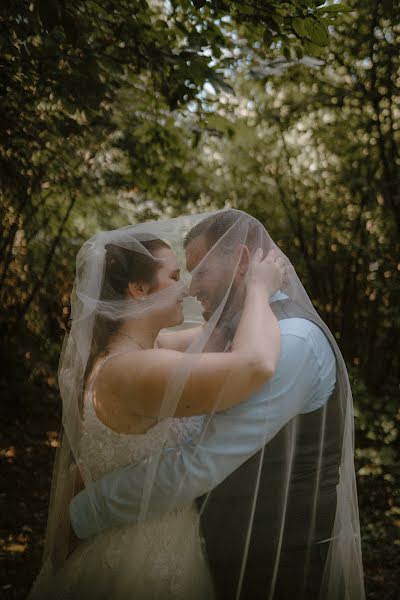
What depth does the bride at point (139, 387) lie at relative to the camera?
1566 millimetres

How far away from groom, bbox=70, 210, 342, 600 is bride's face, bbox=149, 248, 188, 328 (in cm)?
19

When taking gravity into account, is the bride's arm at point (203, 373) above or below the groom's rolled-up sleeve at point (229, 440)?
above

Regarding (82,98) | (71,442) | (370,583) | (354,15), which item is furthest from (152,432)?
(354,15)

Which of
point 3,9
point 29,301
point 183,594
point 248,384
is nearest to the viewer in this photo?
point 248,384

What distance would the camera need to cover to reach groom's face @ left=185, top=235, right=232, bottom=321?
1787 millimetres

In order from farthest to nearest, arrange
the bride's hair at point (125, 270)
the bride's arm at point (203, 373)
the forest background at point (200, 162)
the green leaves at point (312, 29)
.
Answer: the forest background at point (200, 162) < the green leaves at point (312, 29) < the bride's hair at point (125, 270) < the bride's arm at point (203, 373)

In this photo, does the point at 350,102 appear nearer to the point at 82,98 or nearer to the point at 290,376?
the point at 82,98

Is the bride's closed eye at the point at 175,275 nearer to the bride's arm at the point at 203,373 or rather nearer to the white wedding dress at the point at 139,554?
the bride's arm at the point at 203,373

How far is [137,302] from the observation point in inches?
73.4

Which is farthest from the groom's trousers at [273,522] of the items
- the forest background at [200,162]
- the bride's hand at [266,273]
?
the forest background at [200,162]

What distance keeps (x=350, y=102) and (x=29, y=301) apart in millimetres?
3929

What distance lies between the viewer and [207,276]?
1.81 meters

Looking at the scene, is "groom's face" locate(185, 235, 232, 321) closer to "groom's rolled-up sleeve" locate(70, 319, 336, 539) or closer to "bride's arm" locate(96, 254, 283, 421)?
"bride's arm" locate(96, 254, 283, 421)

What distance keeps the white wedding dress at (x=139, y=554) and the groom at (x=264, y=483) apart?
1.6 inches
